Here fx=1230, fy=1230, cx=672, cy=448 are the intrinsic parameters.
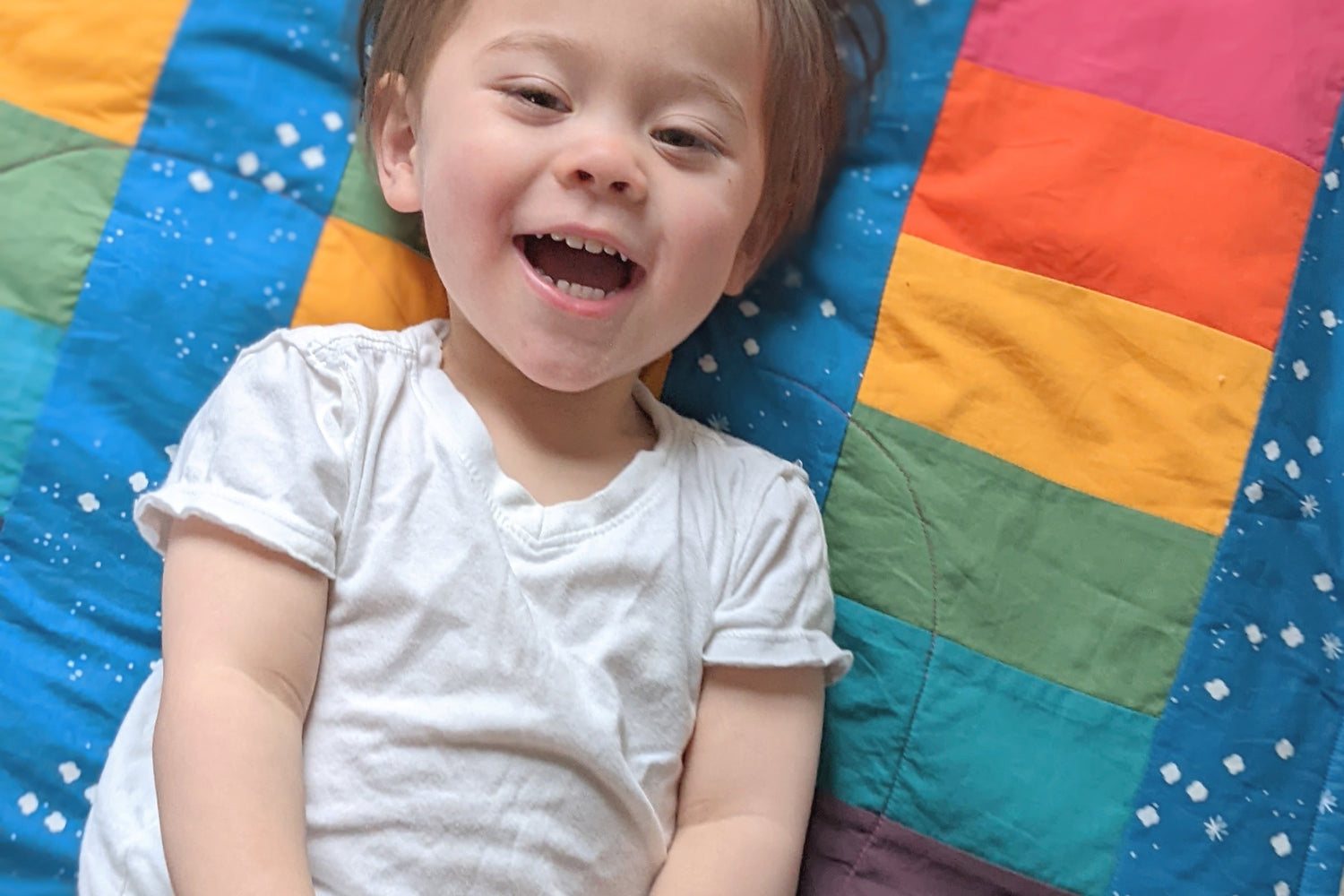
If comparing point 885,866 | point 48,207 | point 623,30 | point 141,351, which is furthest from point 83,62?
point 885,866

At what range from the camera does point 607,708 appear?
0.83m

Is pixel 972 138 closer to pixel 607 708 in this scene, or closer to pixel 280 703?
pixel 607 708

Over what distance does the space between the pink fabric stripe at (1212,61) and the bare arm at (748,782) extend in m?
0.56

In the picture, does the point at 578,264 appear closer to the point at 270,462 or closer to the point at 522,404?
the point at 522,404

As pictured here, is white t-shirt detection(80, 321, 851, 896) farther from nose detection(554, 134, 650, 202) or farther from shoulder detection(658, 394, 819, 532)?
nose detection(554, 134, 650, 202)

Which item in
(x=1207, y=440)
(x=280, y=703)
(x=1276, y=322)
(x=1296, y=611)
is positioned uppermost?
(x=1276, y=322)

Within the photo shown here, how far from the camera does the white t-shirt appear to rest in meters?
0.77

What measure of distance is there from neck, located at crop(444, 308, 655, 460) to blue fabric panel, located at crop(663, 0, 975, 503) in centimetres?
13

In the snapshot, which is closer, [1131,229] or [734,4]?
[734,4]

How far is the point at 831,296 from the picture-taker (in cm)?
104

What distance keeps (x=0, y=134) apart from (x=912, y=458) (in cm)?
78

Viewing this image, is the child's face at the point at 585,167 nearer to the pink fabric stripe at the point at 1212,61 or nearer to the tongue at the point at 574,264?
the tongue at the point at 574,264

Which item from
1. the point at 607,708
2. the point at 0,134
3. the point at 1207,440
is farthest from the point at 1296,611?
the point at 0,134

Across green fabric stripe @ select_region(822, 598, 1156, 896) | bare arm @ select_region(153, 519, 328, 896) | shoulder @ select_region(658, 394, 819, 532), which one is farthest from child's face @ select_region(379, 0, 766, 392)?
green fabric stripe @ select_region(822, 598, 1156, 896)
